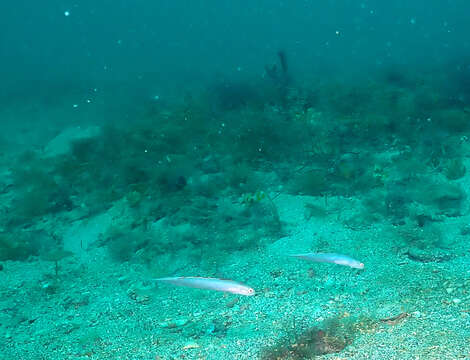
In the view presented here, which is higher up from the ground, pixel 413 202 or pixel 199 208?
pixel 413 202

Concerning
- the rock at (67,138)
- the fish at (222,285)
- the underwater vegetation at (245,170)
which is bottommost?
the rock at (67,138)

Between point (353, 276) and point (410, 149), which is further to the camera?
point (410, 149)

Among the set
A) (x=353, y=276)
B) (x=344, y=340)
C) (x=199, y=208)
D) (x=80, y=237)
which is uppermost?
(x=344, y=340)

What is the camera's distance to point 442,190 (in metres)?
7.00

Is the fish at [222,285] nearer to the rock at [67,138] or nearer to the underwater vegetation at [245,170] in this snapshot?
the underwater vegetation at [245,170]

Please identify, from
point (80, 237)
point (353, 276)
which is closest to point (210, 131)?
point (80, 237)

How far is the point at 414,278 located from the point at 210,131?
7.71m

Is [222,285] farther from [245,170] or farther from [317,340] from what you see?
[245,170]

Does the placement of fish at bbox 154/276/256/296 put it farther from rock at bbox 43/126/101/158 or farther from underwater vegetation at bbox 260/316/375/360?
rock at bbox 43/126/101/158

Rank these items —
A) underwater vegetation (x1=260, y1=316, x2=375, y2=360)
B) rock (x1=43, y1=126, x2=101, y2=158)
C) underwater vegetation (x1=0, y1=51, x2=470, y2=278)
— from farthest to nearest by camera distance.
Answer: rock (x1=43, y1=126, x2=101, y2=158), underwater vegetation (x1=0, y1=51, x2=470, y2=278), underwater vegetation (x1=260, y1=316, x2=375, y2=360)

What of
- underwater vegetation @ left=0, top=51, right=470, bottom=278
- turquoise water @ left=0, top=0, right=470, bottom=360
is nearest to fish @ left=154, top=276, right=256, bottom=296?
turquoise water @ left=0, top=0, right=470, bottom=360

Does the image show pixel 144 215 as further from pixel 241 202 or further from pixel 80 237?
pixel 241 202

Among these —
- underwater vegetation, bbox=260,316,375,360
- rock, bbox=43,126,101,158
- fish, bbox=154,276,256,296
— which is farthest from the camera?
rock, bbox=43,126,101,158

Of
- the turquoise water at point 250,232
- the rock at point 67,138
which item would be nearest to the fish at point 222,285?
the turquoise water at point 250,232
